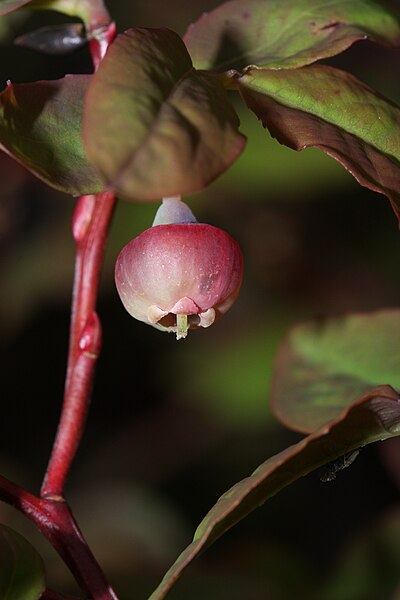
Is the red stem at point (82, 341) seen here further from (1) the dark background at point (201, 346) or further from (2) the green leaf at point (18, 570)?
(1) the dark background at point (201, 346)

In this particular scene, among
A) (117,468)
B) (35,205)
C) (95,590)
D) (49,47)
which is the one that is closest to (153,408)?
(117,468)

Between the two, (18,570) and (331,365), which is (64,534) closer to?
(18,570)

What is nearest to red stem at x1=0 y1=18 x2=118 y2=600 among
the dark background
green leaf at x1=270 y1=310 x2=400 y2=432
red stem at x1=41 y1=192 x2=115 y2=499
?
red stem at x1=41 y1=192 x2=115 y2=499

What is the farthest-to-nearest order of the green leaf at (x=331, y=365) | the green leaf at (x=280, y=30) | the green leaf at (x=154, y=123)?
the green leaf at (x=331, y=365) → the green leaf at (x=280, y=30) → the green leaf at (x=154, y=123)

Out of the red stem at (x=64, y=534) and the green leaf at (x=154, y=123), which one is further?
the red stem at (x=64, y=534)

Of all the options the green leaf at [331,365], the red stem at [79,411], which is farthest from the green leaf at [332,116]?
the green leaf at [331,365]

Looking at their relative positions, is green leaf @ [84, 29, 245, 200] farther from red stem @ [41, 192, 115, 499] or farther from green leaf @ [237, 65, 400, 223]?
red stem @ [41, 192, 115, 499]

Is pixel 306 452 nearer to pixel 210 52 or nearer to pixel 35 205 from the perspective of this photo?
pixel 210 52
